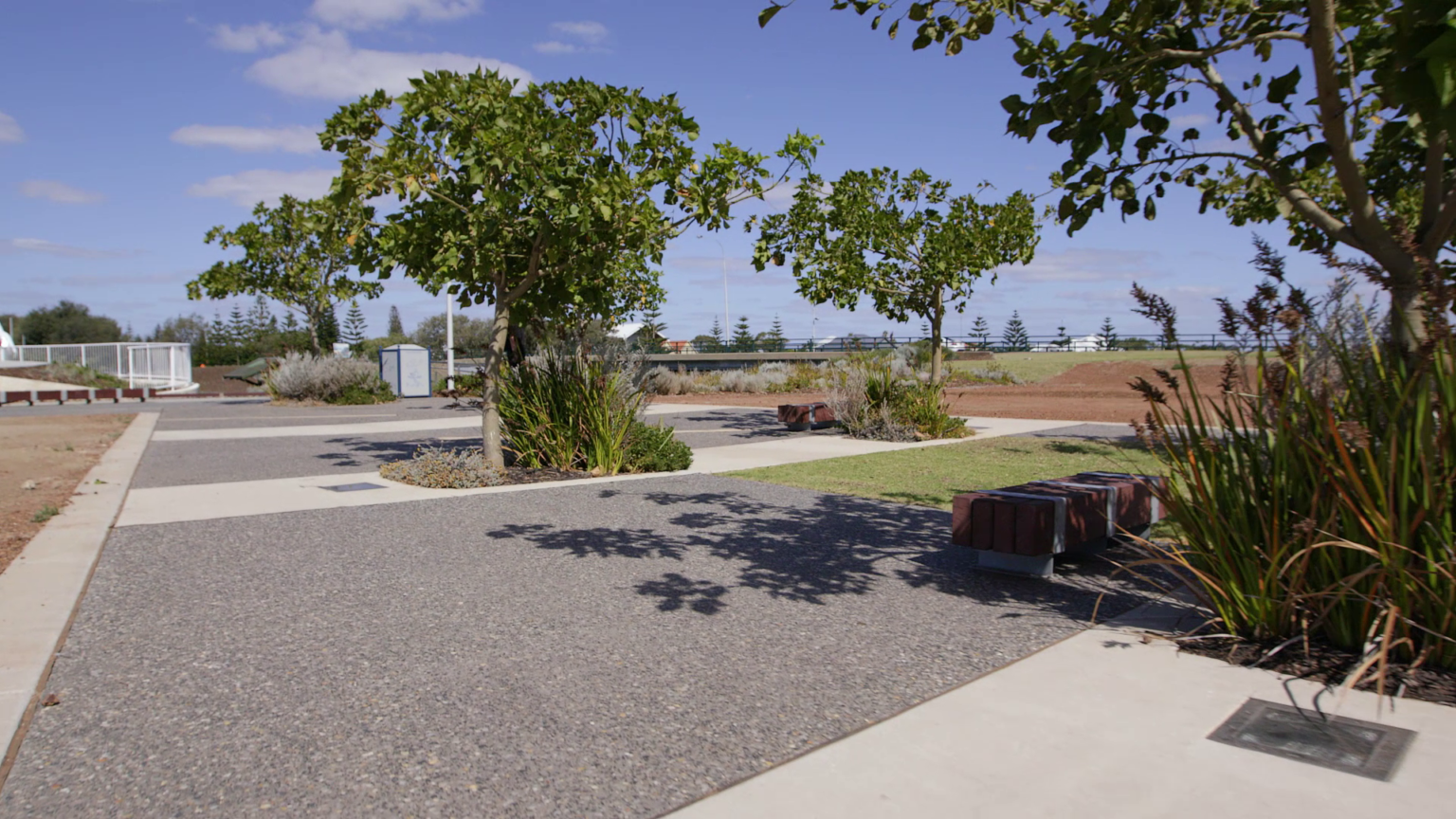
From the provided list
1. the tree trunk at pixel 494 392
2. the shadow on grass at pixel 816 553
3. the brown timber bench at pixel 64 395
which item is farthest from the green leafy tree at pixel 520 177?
the brown timber bench at pixel 64 395

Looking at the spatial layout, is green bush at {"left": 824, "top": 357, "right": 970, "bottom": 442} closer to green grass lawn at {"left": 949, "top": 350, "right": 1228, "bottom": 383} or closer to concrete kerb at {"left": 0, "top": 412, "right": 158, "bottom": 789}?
concrete kerb at {"left": 0, "top": 412, "right": 158, "bottom": 789}

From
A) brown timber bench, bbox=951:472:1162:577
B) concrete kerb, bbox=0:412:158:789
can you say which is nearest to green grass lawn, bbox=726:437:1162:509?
brown timber bench, bbox=951:472:1162:577

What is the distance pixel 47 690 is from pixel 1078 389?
94.0 ft

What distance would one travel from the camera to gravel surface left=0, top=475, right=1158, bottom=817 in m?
3.39

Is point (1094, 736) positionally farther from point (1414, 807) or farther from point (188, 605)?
point (188, 605)

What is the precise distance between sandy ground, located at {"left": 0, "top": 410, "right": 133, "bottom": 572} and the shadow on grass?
3.90 metres

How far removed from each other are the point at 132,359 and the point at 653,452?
1400 inches

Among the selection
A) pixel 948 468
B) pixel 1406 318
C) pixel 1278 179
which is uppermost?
pixel 1278 179

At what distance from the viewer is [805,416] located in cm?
1742

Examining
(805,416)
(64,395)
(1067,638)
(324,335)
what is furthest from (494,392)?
(324,335)

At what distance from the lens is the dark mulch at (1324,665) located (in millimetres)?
4102

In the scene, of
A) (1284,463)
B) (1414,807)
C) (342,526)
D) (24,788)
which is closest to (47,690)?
(24,788)

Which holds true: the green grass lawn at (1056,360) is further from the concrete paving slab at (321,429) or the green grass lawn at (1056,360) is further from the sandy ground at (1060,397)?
the concrete paving slab at (321,429)

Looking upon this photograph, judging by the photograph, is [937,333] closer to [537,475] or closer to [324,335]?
[537,475]
